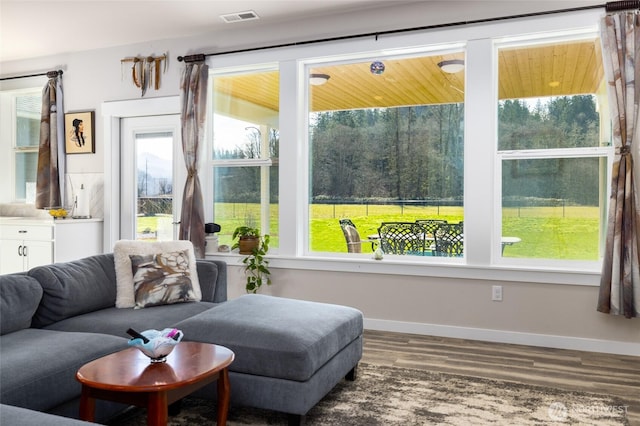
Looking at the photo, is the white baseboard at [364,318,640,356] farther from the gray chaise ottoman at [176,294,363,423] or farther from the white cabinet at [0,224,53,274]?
the white cabinet at [0,224,53,274]

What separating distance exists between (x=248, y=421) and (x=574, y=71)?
3385 millimetres

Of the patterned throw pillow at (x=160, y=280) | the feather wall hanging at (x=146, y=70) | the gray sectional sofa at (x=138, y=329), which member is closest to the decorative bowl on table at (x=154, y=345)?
the gray sectional sofa at (x=138, y=329)

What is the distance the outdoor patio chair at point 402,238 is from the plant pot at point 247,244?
45.9 inches

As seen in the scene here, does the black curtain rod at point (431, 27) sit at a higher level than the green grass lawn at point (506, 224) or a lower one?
higher

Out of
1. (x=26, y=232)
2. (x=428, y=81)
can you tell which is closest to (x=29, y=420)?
(x=428, y=81)

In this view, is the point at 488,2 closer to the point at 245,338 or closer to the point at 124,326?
the point at 245,338

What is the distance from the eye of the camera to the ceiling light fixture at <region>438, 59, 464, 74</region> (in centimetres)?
423

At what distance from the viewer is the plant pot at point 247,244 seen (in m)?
4.79

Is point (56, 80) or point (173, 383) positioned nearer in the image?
point (173, 383)

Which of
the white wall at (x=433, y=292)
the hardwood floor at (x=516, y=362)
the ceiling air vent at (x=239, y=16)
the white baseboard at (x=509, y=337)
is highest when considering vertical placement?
the ceiling air vent at (x=239, y=16)

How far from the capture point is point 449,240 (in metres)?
4.29

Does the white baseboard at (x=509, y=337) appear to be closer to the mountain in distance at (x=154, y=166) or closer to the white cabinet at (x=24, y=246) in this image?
the mountain in distance at (x=154, y=166)

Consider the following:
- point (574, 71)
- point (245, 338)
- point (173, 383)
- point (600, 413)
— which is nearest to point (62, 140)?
point (245, 338)

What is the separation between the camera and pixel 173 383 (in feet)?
6.30
